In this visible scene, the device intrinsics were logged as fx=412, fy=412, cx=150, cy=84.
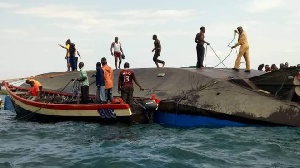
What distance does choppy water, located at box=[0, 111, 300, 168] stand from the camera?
8.43 meters

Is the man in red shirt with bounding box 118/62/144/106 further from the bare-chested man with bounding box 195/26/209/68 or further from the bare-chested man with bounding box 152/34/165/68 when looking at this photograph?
the bare-chested man with bounding box 152/34/165/68

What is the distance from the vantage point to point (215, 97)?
534 inches

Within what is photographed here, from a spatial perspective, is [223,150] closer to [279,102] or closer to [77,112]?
[279,102]

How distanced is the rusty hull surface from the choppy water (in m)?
0.61

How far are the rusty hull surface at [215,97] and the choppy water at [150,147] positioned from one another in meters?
0.61

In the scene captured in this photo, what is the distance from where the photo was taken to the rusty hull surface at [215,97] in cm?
1248

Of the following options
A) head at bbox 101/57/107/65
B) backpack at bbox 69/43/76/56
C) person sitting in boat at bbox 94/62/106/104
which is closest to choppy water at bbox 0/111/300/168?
person sitting in boat at bbox 94/62/106/104

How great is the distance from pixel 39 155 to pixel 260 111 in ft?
22.2

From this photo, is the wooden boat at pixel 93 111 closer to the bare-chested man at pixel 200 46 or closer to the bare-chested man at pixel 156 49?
the bare-chested man at pixel 156 49

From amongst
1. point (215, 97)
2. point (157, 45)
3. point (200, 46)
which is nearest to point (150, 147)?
point (215, 97)

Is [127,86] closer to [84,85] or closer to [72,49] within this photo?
[84,85]

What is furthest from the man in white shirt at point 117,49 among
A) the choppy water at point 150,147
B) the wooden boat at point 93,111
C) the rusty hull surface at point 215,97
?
the choppy water at point 150,147

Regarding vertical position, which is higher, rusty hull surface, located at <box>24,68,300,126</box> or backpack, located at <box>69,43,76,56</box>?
backpack, located at <box>69,43,76,56</box>

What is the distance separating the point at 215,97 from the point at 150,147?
14.5 feet
